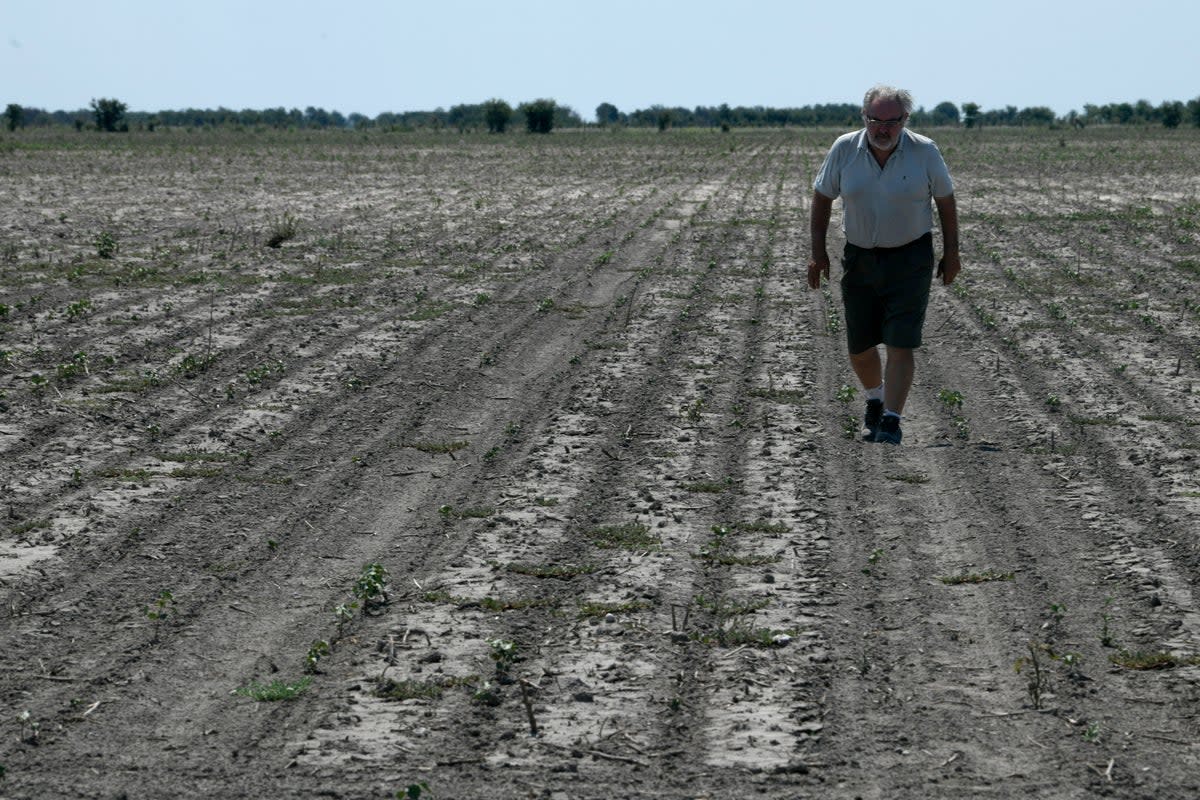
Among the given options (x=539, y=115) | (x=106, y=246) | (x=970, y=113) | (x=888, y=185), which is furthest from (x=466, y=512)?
(x=970, y=113)

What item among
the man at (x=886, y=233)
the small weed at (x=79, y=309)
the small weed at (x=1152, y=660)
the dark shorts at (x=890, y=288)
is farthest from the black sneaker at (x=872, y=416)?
the small weed at (x=79, y=309)

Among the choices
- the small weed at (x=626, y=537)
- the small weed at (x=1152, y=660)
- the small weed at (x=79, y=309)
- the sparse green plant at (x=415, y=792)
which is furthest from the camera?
the small weed at (x=79, y=309)

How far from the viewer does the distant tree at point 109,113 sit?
93188mm

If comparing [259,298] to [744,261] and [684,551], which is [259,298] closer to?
[744,261]

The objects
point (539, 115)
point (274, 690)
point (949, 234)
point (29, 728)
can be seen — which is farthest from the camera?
point (539, 115)

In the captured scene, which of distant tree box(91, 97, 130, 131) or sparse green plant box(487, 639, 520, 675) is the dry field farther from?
distant tree box(91, 97, 130, 131)

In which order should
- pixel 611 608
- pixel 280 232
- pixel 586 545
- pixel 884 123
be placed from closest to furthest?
pixel 611 608 → pixel 586 545 → pixel 884 123 → pixel 280 232

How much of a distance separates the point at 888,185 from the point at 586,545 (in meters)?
2.64

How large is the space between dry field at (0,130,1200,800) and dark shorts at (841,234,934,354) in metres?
0.65

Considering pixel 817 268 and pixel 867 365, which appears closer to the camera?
pixel 817 268

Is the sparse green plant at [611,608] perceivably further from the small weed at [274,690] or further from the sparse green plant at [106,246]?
the sparse green plant at [106,246]

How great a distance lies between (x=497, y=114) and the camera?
99125mm

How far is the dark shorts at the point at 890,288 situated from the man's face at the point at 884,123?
571 millimetres

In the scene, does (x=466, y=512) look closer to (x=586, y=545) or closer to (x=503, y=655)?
(x=586, y=545)
